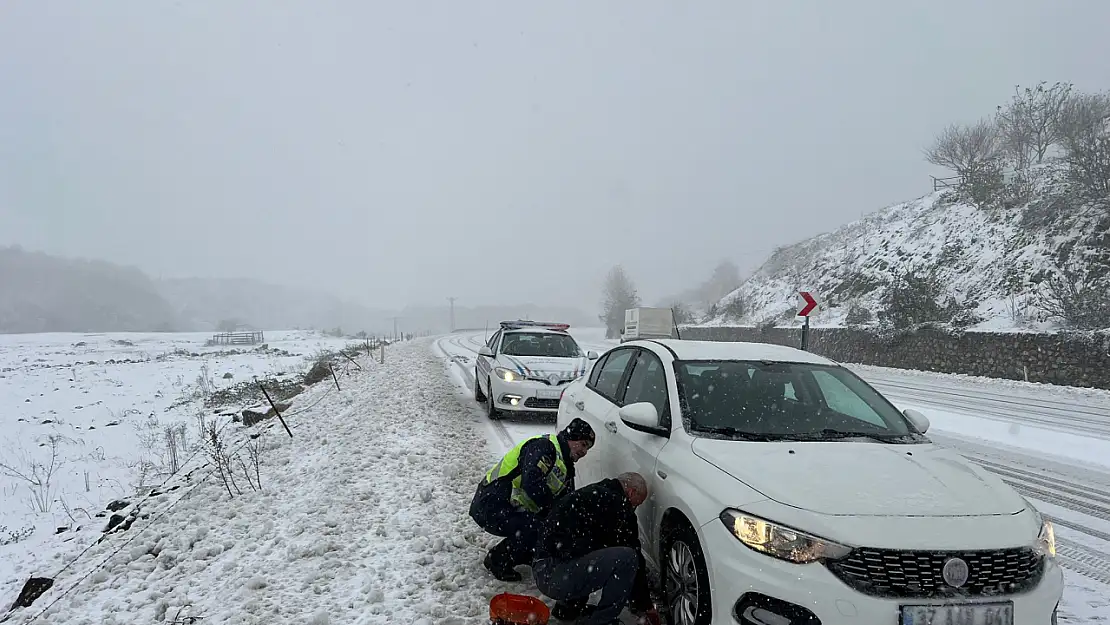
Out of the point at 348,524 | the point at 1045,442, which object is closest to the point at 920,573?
the point at 348,524

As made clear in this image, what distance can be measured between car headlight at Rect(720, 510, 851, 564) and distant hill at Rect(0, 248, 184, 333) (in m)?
159

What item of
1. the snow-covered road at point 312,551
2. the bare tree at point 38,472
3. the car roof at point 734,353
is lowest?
the bare tree at point 38,472

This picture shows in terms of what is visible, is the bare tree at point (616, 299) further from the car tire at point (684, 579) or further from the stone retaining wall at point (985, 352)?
the car tire at point (684, 579)

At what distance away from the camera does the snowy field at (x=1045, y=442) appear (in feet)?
15.5

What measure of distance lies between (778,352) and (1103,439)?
868cm

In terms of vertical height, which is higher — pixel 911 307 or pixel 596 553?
pixel 911 307

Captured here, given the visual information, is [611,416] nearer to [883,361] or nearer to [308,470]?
[308,470]

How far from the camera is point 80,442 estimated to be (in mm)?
15000

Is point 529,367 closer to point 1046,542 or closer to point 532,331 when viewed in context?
point 532,331

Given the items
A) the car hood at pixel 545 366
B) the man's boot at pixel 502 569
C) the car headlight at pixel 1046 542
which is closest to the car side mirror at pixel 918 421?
the car headlight at pixel 1046 542

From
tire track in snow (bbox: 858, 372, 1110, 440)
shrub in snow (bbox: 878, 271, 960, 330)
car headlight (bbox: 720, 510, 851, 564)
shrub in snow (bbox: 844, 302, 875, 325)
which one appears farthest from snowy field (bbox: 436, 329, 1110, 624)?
shrub in snow (bbox: 844, 302, 875, 325)

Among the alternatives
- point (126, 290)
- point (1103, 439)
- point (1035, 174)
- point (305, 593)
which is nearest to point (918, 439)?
point (305, 593)

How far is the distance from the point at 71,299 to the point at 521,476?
188m

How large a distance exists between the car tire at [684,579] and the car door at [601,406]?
3.72 feet
